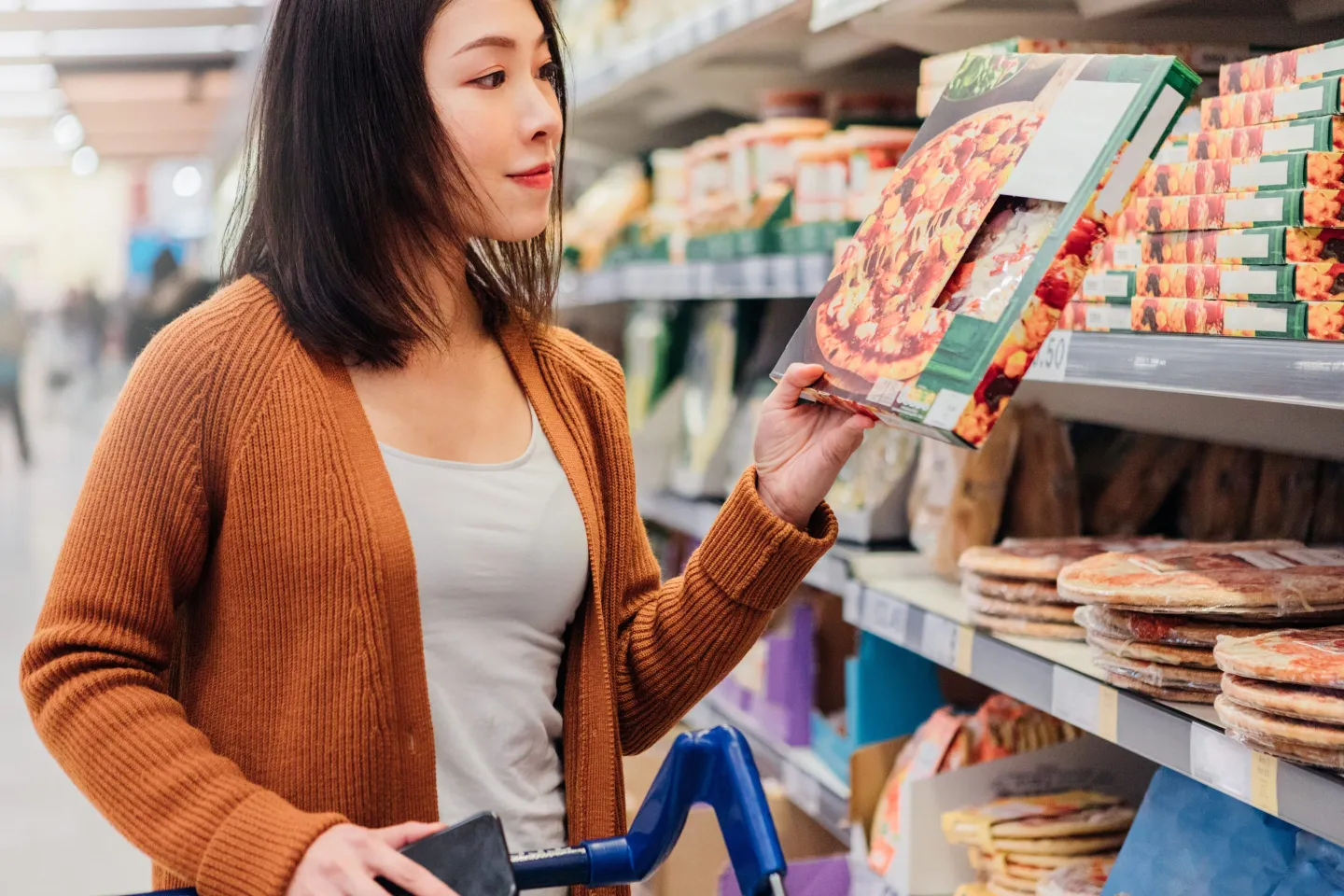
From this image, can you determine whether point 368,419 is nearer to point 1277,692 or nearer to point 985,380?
point 985,380

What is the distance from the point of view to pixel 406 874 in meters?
1.02

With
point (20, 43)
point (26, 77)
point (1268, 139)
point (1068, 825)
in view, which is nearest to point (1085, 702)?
point (1068, 825)

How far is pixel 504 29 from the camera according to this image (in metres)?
1.29

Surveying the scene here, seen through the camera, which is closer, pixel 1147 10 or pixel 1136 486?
pixel 1147 10

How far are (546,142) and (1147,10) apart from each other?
3.29 feet

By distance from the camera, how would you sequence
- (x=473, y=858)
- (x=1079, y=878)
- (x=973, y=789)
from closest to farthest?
(x=473, y=858) → (x=1079, y=878) → (x=973, y=789)

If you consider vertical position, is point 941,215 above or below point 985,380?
above

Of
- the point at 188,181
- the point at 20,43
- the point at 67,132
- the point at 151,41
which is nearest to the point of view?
the point at 20,43

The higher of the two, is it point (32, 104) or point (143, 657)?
point (32, 104)

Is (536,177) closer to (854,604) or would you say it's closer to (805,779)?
(854,604)

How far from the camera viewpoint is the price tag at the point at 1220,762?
4.07 feet

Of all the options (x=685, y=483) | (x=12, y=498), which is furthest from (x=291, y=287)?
(x=12, y=498)

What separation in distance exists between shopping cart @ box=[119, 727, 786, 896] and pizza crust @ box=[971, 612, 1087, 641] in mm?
676

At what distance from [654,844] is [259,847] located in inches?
12.2
